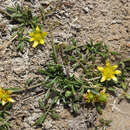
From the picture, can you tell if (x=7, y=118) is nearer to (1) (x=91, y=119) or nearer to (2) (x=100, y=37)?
(1) (x=91, y=119)

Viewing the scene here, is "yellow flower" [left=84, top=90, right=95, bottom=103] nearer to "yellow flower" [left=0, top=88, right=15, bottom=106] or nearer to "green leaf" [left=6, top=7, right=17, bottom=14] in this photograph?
"yellow flower" [left=0, top=88, right=15, bottom=106]

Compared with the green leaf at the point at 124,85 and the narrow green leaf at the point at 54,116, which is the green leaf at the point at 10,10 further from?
the green leaf at the point at 124,85

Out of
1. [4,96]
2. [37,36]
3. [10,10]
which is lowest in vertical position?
[4,96]

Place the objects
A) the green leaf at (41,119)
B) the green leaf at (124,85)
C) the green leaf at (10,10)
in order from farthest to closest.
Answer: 1. the green leaf at (10,10)
2. the green leaf at (124,85)
3. the green leaf at (41,119)

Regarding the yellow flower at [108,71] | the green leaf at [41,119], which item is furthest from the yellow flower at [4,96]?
the yellow flower at [108,71]

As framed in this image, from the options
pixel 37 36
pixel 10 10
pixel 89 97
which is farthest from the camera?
pixel 10 10

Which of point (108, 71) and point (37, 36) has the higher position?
point (37, 36)

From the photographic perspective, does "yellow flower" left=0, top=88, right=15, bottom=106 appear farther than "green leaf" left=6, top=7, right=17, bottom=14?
No

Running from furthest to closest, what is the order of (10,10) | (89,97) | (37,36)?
(10,10), (37,36), (89,97)

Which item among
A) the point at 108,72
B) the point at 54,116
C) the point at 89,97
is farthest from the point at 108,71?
the point at 54,116

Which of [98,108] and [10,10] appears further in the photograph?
[10,10]

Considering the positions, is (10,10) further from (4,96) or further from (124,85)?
(124,85)

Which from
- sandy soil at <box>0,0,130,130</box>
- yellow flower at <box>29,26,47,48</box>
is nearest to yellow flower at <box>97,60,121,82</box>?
sandy soil at <box>0,0,130,130</box>
